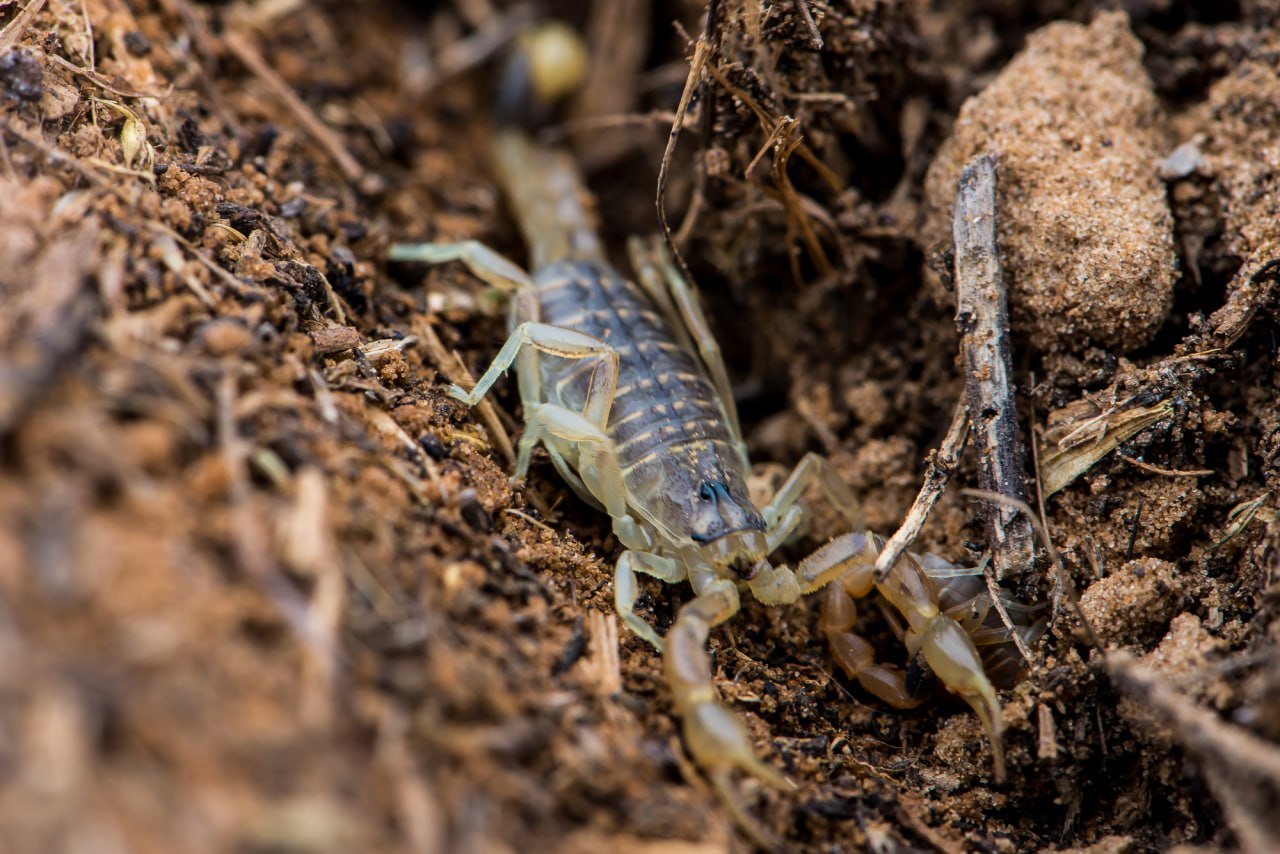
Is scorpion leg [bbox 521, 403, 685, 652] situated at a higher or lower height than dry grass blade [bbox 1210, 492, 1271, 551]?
lower

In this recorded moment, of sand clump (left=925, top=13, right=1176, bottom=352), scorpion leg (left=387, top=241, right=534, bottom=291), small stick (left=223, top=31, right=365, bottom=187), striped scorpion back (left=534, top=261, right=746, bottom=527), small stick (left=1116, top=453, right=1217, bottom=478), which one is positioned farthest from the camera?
small stick (left=223, top=31, right=365, bottom=187)

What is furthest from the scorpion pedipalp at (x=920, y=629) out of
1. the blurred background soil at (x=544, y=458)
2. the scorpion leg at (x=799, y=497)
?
the scorpion leg at (x=799, y=497)

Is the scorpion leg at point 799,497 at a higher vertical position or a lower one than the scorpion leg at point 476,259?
lower

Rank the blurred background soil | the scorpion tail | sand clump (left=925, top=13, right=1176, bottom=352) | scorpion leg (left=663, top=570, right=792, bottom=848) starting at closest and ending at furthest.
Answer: the blurred background soil, scorpion leg (left=663, top=570, right=792, bottom=848), sand clump (left=925, top=13, right=1176, bottom=352), the scorpion tail

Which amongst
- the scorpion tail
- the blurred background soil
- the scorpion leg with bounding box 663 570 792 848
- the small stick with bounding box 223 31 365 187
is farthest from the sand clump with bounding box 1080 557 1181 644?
the small stick with bounding box 223 31 365 187

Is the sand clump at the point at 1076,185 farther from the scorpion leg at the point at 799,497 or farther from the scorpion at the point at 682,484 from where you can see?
the scorpion at the point at 682,484

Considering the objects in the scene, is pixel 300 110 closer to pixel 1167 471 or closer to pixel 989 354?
pixel 989 354

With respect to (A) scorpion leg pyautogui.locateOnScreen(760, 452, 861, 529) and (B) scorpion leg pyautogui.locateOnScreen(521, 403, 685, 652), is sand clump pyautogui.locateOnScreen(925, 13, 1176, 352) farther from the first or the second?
(B) scorpion leg pyautogui.locateOnScreen(521, 403, 685, 652)

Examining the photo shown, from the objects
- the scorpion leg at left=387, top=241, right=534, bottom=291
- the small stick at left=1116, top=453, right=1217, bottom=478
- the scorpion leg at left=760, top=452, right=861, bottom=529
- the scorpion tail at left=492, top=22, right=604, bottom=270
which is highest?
the scorpion tail at left=492, top=22, right=604, bottom=270
